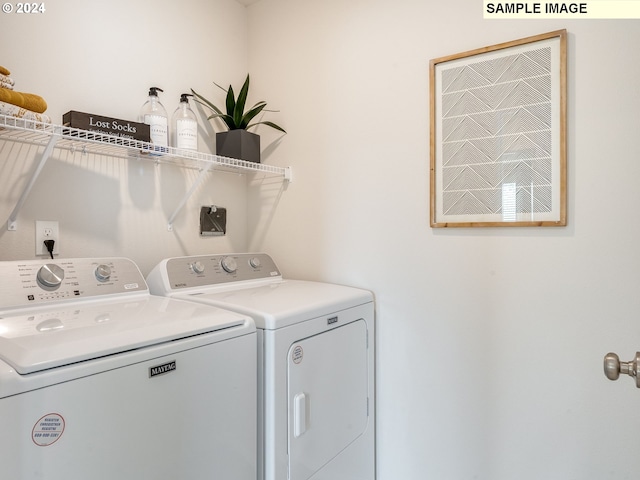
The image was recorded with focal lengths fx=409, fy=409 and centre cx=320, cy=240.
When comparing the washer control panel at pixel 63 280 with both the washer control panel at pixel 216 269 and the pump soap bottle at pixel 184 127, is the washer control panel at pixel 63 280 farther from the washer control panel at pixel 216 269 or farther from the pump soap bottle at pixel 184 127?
the pump soap bottle at pixel 184 127

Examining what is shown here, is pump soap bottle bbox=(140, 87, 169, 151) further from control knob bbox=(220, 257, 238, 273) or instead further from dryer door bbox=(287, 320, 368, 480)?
dryer door bbox=(287, 320, 368, 480)

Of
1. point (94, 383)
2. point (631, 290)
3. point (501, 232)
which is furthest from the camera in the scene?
point (501, 232)

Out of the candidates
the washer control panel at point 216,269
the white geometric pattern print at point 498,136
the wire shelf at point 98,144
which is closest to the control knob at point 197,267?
the washer control panel at point 216,269

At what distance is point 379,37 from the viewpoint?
1755 mm

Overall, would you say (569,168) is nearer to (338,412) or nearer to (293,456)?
(338,412)

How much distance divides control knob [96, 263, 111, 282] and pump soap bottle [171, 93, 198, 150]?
60cm

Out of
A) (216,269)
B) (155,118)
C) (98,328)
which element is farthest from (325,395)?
(155,118)

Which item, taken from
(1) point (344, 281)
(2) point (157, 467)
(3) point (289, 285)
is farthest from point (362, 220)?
(2) point (157, 467)

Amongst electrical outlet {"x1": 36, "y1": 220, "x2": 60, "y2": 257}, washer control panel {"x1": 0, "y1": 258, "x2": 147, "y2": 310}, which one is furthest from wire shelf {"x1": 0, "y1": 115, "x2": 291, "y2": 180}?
washer control panel {"x1": 0, "y1": 258, "x2": 147, "y2": 310}

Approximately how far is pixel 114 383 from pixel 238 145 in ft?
4.23

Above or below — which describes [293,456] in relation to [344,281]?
below

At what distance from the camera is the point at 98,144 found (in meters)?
1.46

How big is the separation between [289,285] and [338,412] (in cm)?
56

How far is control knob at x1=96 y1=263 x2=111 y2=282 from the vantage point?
4.45 feet
